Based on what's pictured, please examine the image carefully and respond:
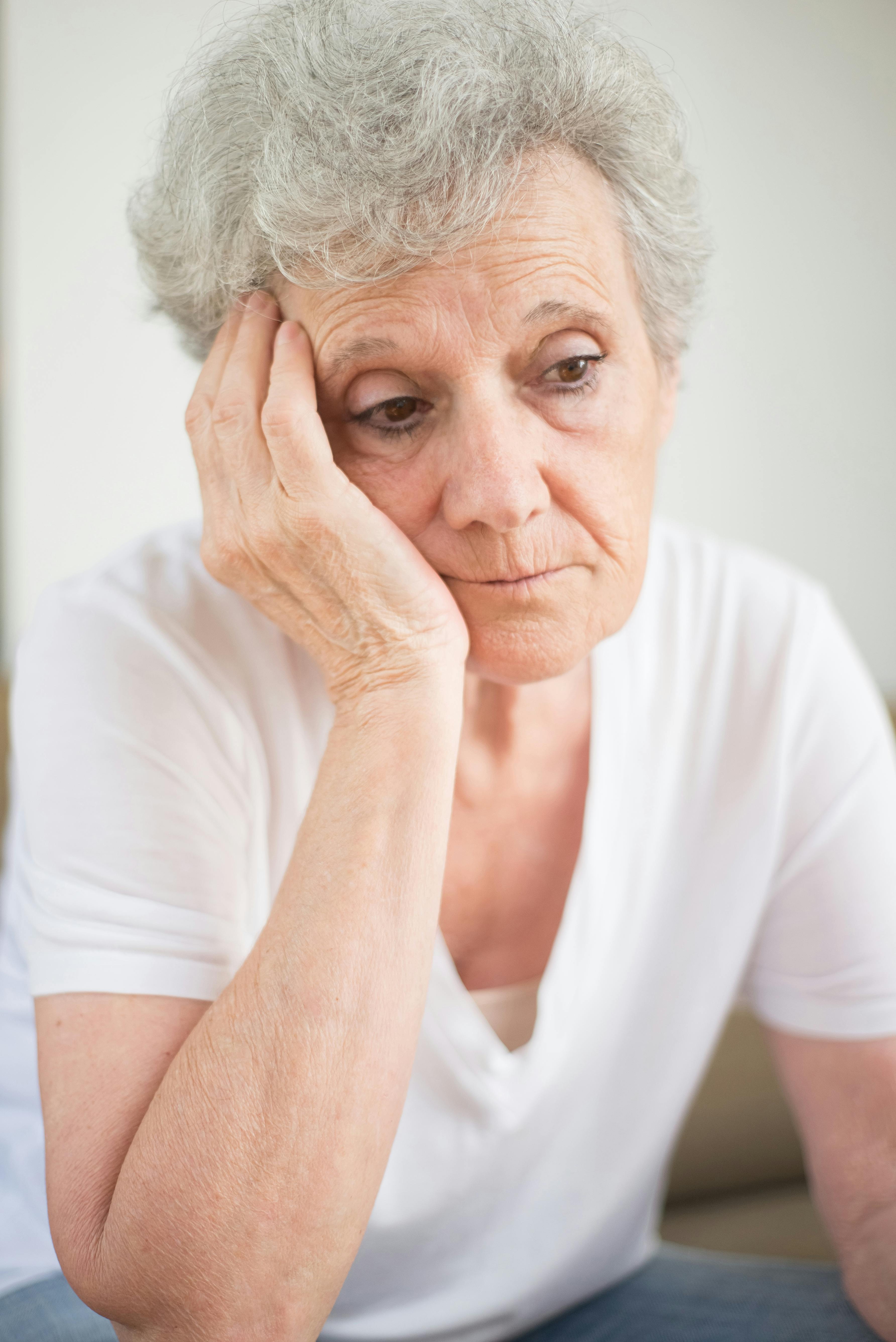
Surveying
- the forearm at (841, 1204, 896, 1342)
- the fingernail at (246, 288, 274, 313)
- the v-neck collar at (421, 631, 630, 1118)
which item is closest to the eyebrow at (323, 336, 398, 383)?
the fingernail at (246, 288, 274, 313)

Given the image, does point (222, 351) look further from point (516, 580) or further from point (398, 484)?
point (516, 580)

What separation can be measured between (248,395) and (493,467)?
24 cm

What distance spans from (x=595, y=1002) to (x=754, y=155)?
61.5 inches

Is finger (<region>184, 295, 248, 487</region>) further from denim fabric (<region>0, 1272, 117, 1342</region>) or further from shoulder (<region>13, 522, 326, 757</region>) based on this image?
denim fabric (<region>0, 1272, 117, 1342</region>)

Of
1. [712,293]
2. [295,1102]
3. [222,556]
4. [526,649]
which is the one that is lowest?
[295,1102]

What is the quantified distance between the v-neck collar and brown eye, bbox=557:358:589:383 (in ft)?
1.12

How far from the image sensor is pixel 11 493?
63.9 inches

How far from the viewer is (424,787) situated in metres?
0.79

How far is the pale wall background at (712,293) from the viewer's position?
4.80 ft

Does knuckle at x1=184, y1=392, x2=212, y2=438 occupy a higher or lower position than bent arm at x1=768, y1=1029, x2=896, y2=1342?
higher

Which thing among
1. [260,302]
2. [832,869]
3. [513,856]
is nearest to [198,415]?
[260,302]

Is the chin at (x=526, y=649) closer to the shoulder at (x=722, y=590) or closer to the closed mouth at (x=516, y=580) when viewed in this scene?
the closed mouth at (x=516, y=580)

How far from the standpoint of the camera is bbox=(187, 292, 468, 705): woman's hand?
0.81 meters

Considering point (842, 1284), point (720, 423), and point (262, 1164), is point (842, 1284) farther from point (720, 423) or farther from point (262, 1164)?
point (720, 423)
